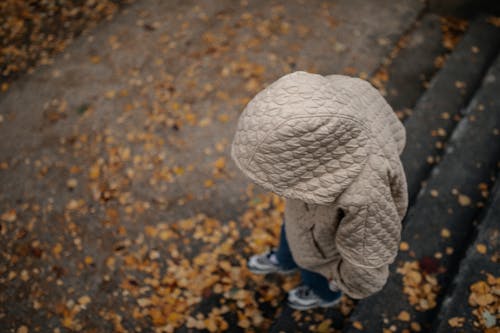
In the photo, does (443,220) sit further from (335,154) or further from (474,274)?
(335,154)

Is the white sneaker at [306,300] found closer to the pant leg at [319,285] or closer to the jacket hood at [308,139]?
the pant leg at [319,285]

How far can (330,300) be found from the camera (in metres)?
2.91

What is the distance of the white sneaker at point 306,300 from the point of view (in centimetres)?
294

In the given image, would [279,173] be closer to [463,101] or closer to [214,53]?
[463,101]

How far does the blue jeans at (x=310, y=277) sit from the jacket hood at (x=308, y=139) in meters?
1.17

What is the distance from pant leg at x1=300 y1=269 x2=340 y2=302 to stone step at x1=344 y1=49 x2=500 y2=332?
23cm

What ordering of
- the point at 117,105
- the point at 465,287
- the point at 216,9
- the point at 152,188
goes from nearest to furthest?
the point at 465,287 < the point at 152,188 < the point at 117,105 < the point at 216,9

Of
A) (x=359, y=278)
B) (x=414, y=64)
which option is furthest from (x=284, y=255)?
(x=414, y=64)


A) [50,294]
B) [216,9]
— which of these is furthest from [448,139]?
[50,294]

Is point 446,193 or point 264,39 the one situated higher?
point 264,39

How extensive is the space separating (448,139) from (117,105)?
3824 millimetres

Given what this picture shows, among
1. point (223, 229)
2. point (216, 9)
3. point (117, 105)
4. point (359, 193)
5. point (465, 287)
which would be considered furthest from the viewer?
point (216, 9)

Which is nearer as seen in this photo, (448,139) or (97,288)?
(97,288)

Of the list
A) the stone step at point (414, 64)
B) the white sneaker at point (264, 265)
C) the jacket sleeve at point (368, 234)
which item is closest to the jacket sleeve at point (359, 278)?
the jacket sleeve at point (368, 234)
